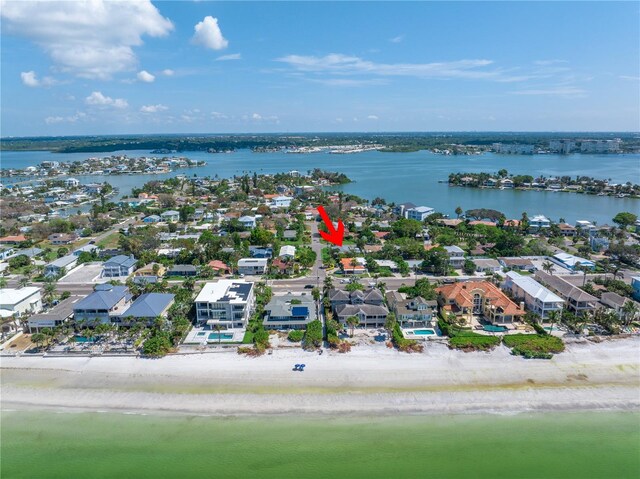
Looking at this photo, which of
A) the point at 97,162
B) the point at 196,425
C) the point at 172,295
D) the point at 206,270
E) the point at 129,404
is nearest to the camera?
the point at 196,425

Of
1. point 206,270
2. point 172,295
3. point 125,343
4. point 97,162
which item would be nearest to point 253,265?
point 206,270

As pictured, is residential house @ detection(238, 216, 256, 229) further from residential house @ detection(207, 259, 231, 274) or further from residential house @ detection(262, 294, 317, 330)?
residential house @ detection(262, 294, 317, 330)

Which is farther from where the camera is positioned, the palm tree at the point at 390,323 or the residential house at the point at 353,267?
the residential house at the point at 353,267

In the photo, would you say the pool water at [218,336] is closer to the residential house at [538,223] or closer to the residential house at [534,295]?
the residential house at [534,295]

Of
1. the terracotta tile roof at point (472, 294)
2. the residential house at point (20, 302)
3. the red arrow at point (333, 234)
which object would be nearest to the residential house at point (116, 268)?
the residential house at point (20, 302)

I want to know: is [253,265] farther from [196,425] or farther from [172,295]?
[196,425]

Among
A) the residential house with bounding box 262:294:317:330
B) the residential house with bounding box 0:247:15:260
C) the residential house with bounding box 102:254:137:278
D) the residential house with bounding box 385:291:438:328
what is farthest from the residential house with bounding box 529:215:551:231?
the residential house with bounding box 0:247:15:260
